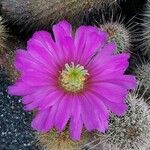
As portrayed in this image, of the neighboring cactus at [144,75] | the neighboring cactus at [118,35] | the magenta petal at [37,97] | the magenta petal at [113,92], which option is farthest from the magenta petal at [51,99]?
the neighboring cactus at [144,75]

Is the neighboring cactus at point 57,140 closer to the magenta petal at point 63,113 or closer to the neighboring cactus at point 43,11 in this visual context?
the magenta petal at point 63,113

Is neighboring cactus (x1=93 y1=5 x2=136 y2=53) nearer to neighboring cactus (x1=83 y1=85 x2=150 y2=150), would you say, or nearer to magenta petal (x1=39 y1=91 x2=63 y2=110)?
neighboring cactus (x1=83 y1=85 x2=150 y2=150)

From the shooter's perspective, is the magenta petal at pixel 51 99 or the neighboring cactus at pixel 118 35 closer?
the magenta petal at pixel 51 99

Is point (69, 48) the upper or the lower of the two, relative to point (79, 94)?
upper

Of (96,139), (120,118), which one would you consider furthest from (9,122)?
(120,118)

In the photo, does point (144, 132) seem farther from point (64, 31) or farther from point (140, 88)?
point (64, 31)

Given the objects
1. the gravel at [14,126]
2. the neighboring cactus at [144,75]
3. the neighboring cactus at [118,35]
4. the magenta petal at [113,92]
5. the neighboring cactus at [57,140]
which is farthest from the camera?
the gravel at [14,126]

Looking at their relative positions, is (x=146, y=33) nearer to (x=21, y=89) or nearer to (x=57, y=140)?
(x=57, y=140)

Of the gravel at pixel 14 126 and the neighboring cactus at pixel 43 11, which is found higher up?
the neighboring cactus at pixel 43 11
